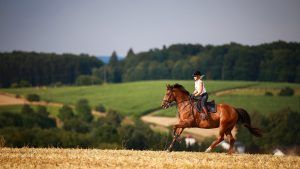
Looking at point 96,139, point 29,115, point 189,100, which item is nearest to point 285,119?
point 96,139

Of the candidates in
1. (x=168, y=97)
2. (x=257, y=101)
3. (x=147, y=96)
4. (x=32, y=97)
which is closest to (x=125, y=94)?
(x=147, y=96)

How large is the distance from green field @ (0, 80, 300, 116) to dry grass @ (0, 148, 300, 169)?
90234 millimetres

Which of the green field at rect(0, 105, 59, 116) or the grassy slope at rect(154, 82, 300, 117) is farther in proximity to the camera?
the green field at rect(0, 105, 59, 116)

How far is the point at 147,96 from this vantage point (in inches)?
5551

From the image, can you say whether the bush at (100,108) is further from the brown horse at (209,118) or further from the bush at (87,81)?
the brown horse at (209,118)

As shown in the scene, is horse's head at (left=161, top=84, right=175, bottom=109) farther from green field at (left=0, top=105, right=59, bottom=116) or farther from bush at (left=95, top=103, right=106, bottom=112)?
bush at (left=95, top=103, right=106, bottom=112)

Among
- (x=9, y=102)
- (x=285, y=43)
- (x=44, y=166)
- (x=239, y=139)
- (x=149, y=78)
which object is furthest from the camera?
(x=149, y=78)

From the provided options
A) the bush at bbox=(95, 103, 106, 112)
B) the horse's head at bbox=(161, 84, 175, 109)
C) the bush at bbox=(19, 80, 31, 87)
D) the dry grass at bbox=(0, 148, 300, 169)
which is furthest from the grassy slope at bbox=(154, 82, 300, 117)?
the dry grass at bbox=(0, 148, 300, 169)

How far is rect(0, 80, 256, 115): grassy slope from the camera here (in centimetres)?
13200

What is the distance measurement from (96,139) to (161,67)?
346 feet

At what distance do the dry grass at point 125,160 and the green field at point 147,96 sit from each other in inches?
3553

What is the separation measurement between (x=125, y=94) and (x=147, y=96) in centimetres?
1175

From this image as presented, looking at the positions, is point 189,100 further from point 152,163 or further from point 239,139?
point 239,139

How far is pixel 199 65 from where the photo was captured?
7215 inches
